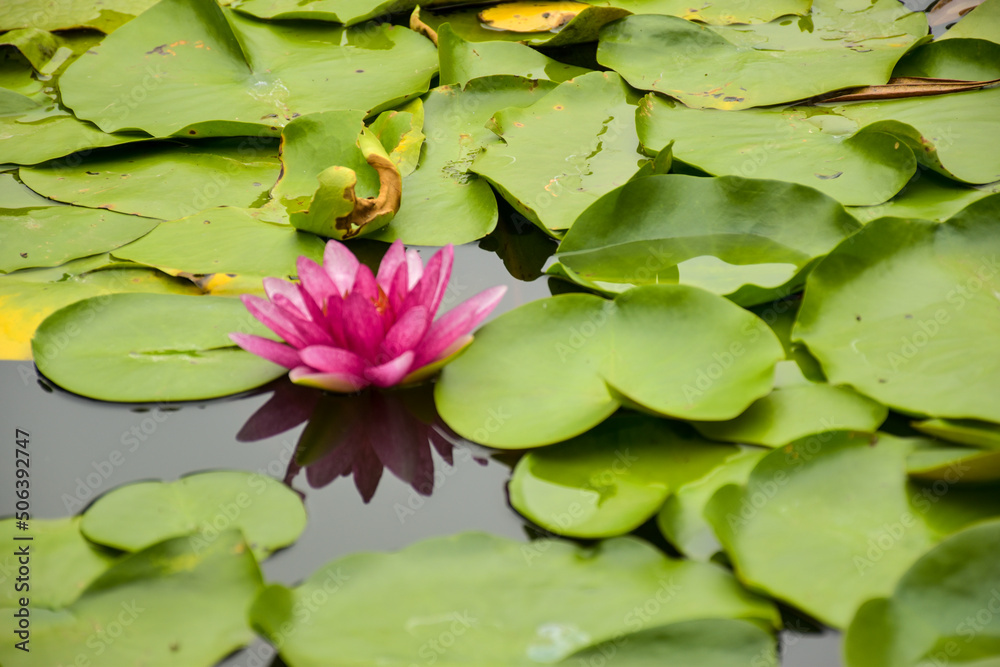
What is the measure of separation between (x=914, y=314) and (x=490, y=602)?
0.97m

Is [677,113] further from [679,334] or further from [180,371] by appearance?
[180,371]

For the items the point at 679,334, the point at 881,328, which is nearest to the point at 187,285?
the point at 679,334

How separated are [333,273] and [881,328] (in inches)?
A: 42.7

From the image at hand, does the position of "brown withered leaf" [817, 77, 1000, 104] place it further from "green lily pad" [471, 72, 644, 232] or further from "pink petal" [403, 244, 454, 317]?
"pink petal" [403, 244, 454, 317]

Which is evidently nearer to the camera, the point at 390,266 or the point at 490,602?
the point at 490,602

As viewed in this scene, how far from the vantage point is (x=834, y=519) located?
109 cm

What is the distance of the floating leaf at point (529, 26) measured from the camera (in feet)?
7.55

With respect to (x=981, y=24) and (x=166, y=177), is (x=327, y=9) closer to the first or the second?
(x=166, y=177)

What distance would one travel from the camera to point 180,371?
1.42 m

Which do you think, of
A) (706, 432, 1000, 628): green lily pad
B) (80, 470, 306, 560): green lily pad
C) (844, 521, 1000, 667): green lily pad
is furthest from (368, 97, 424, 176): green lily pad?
(844, 521, 1000, 667): green lily pad

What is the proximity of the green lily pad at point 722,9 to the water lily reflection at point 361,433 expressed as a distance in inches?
67.0

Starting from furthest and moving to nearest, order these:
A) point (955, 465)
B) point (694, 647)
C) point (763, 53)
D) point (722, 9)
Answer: point (722, 9) < point (763, 53) < point (955, 465) < point (694, 647)

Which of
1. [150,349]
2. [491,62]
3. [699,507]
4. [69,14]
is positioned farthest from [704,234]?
[69,14]

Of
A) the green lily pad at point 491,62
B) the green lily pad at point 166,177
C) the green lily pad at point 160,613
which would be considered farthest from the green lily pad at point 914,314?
the green lily pad at point 166,177
